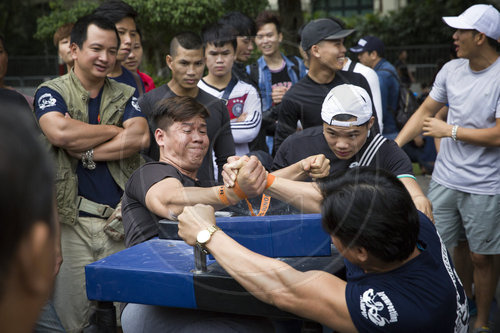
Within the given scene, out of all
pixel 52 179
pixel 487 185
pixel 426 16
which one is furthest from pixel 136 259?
pixel 426 16

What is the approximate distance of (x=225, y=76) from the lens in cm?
369

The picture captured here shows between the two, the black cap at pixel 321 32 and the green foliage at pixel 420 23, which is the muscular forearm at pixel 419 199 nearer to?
the black cap at pixel 321 32

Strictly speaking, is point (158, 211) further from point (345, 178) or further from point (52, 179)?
point (52, 179)

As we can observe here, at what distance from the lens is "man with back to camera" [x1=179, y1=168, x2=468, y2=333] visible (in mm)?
1800

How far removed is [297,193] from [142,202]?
2.28 ft

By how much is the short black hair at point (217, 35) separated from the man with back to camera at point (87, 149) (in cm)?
81

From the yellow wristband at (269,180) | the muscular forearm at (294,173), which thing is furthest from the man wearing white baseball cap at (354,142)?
the yellow wristband at (269,180)

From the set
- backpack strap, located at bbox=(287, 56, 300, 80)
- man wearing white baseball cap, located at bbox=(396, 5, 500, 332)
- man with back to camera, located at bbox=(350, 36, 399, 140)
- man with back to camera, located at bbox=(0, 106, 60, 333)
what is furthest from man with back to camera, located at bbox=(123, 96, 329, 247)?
man with back to camera, located at bbox=(350, 36, 399, 140)

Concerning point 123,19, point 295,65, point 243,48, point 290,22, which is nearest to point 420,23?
point 295,65

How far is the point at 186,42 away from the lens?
355 cm

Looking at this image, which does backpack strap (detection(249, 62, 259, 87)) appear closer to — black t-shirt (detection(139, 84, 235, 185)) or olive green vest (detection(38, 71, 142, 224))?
black t-shirt (detection(139, 84, 235, 185))

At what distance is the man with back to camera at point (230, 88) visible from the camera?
336 centimetres

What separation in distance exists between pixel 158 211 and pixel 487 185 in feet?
7.44

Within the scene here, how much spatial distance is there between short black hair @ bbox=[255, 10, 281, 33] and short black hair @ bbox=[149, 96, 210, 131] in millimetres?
2808
